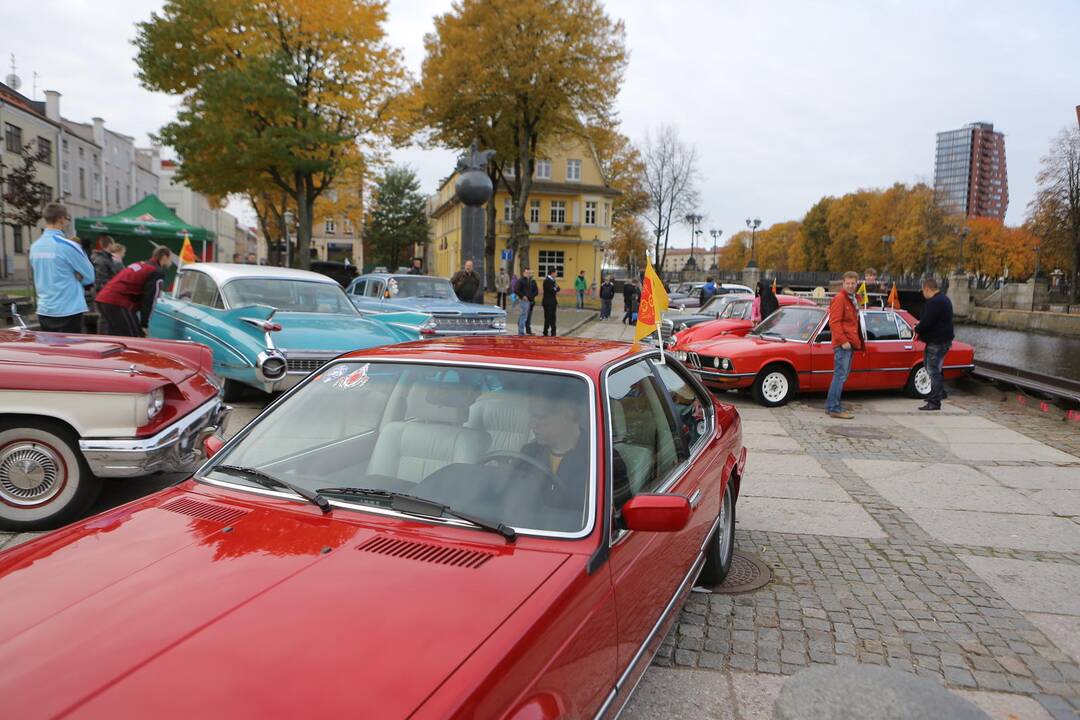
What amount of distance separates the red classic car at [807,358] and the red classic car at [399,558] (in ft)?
22.8

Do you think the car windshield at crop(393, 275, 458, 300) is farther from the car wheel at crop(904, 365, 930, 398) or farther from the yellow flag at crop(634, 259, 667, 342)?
the yellow flag at crop(634, 259, 667, 342)

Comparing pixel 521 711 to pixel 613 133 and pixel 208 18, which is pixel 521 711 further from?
pixel 613 133

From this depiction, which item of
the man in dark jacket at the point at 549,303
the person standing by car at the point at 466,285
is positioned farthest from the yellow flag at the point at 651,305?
the man in dark jacket at the point at 549,303

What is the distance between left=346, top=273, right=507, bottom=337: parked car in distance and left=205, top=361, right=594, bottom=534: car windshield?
288 inches

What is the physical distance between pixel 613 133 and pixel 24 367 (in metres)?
34.1

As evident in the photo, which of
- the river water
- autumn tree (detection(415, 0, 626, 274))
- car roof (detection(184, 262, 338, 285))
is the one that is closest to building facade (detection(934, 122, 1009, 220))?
the river water

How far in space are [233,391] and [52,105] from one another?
50263mm

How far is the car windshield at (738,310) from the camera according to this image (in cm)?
1583

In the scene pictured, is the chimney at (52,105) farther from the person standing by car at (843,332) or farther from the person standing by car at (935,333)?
the person standing by car at (935,333)

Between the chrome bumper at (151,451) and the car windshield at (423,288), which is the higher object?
the car windshield at (423,288)

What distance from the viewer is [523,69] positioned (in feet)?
105

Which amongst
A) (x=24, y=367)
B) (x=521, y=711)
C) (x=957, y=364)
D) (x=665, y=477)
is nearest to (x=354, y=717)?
(x=521, y=711)

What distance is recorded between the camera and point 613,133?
118ft

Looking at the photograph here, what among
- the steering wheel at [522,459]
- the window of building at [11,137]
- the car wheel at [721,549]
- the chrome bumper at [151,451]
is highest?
the window of building at [11,137]
